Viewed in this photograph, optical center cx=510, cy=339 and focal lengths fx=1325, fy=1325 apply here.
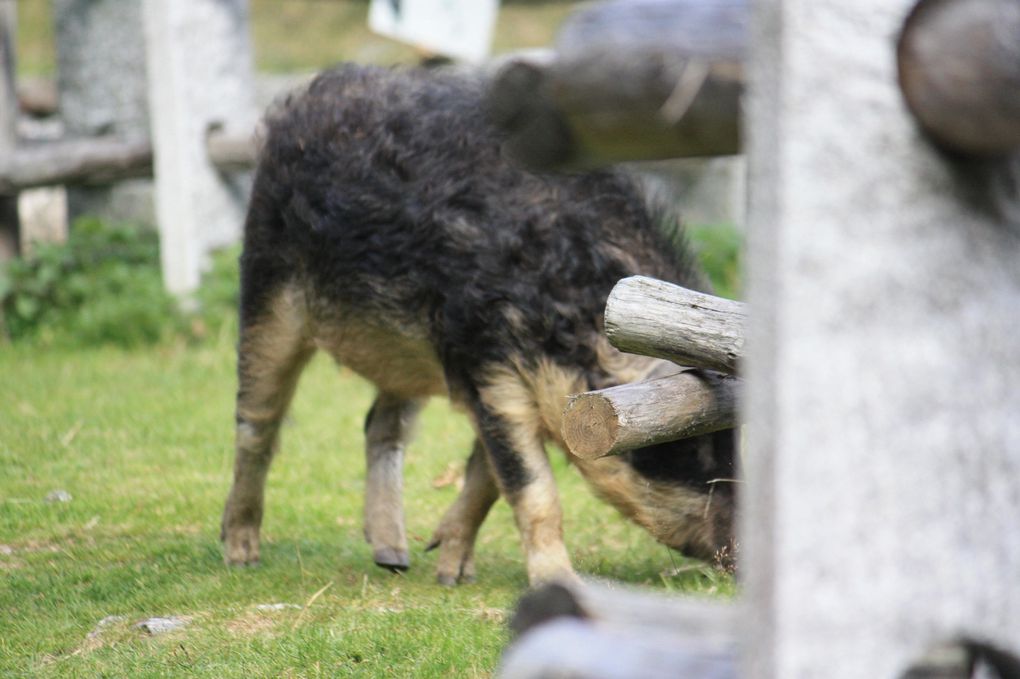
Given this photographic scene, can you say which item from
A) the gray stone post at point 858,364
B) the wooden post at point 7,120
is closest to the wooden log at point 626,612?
the gray stone post at point 858,364

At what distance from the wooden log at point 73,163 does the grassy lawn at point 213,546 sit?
4.89 ft

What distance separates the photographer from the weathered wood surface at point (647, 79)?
179 cm

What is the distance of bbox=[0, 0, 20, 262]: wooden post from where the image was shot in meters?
10.5

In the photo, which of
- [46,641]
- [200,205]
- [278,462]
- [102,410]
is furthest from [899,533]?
[200,205]

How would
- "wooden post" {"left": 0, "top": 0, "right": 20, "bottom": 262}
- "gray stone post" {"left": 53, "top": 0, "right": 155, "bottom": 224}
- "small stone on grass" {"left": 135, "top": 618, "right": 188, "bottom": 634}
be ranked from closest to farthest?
"small stone on grass" {"left": 135, "top": 618, "right": 188, "bottom": 634}
"wooden post" {"left": 0, "top": 0, "right": 20, "bottom": 262}
"gray stone post" {"left": 53, "top": 0, "right": 155, "bottom": 224}

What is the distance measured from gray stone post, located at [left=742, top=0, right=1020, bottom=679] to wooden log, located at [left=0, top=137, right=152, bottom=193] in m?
9.10

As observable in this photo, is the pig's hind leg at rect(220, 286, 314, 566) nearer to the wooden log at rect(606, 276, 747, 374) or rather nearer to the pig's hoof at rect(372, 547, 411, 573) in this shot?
the pig's hoof at rect(372, 547, 411, 573)

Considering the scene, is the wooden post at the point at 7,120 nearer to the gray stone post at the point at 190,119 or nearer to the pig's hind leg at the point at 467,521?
the gray stone post at the point at 190,119

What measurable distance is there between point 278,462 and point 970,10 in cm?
627

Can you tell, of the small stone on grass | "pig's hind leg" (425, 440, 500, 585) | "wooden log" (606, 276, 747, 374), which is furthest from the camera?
"pig's hind leg" (425, 440, 500, 585)

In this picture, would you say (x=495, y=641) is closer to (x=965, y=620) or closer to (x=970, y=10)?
(x=965, y=620)

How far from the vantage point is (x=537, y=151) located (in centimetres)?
197

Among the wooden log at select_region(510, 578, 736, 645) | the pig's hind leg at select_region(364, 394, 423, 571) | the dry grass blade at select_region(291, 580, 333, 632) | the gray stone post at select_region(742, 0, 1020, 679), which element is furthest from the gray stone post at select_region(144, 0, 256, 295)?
the gray stone post at select_region(742, 0, 1020, 679)

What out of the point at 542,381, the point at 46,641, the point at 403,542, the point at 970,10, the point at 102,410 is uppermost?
the point at 970,10
